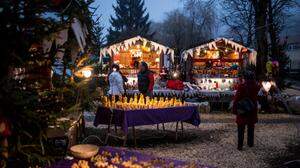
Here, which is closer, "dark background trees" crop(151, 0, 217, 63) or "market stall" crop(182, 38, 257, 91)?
"market stall" crop(182, 38, 257, 91)

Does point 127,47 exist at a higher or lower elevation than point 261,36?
lower

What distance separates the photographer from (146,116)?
1002 cm

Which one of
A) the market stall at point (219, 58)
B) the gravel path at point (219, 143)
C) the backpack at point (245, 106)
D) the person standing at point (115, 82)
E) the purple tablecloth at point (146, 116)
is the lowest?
the gravel path at point (219, 143)

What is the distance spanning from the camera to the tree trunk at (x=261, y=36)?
24172mm

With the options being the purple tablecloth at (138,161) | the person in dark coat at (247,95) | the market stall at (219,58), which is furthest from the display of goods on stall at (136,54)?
the purple tablecloth at (138,161)

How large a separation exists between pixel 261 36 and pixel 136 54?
26.6ft

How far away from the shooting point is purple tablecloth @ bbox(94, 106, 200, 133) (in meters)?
9.69

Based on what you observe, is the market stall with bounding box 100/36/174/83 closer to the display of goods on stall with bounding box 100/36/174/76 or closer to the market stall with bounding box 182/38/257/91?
the display of goods on stall with bounding box 100/36/174/76

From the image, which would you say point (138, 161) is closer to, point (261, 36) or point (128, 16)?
point (261, 36)

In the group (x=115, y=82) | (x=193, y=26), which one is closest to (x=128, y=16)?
(x=193, y=26)

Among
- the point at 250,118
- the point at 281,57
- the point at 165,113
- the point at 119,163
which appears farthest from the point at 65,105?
the point at 281,57

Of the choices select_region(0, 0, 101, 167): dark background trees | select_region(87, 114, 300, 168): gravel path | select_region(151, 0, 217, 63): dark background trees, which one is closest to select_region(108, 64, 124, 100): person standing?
select_region(87, 114, 300, 168): gravel path

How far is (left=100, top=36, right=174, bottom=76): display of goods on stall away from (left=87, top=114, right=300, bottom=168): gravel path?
1009 cm

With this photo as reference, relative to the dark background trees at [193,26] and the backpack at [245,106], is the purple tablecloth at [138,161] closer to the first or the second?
the backpack at [245,106]
